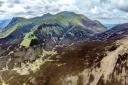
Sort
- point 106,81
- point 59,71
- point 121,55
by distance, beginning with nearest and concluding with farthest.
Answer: point 106,81 → point 121,55 → point 59,71

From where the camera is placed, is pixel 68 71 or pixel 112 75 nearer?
pixel 112 75

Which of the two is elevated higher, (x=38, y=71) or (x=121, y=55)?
(x=121, y=55)

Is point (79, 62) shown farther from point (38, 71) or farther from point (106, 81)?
point (106, 81)

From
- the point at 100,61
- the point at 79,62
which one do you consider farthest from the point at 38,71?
the point at 100,61

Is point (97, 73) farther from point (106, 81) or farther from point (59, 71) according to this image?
point (59, 71)

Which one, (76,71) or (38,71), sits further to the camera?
(38,71)

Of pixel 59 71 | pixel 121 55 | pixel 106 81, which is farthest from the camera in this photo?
pixel 59 71

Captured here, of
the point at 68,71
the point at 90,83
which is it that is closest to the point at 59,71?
the point at 68,71

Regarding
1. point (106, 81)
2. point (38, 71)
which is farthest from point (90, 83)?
point (38, 71)
